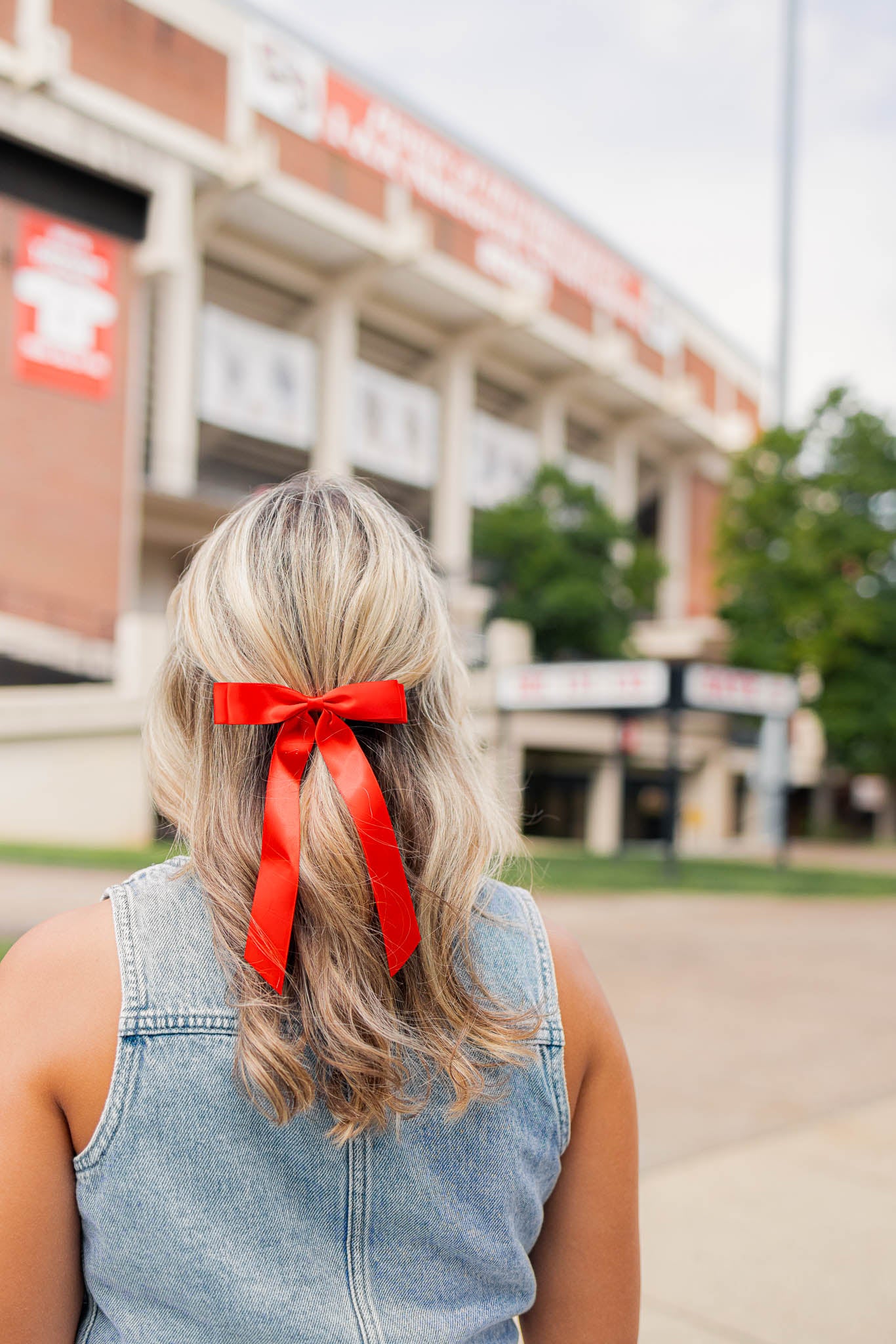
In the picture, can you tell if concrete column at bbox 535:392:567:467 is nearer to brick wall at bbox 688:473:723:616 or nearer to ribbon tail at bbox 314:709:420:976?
brick wall at bbox 688:473:723:616

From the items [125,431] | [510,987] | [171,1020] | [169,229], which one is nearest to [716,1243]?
[510,987]

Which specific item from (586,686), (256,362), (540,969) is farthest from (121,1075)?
(256,362)

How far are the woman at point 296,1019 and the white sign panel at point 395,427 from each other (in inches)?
1246

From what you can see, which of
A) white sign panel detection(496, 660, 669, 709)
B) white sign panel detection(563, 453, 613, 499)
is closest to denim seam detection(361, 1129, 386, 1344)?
white sign panel detection(496, 660, 669, 709)

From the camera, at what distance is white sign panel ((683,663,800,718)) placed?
1667 cm

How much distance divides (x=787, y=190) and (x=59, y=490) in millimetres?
22109

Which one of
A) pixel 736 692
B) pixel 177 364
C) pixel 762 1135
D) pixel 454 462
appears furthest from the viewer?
pixel 454 462

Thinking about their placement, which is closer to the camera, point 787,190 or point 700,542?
point 787,190

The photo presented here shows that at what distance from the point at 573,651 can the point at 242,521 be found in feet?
98.9

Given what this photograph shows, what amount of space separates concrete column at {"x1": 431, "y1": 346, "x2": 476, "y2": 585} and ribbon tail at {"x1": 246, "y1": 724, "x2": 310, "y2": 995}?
1302 inches

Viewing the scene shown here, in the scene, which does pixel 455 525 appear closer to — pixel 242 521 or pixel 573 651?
pixel 573 651

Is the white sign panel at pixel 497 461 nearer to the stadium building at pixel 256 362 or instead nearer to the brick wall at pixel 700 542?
the stadium building at pixel 256 362

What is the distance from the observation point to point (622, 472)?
1622 inches

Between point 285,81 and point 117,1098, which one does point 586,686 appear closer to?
point 117,1098
